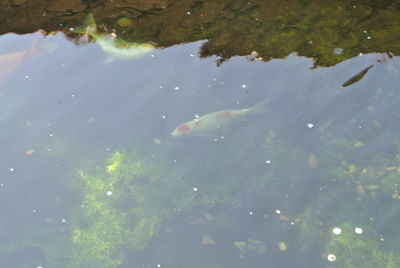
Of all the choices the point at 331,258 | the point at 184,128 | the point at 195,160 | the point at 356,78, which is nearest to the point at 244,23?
the point at 356,78

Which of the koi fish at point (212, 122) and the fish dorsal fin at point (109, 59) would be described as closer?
the koi fish at point (212, 122)

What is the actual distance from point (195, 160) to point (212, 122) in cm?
39

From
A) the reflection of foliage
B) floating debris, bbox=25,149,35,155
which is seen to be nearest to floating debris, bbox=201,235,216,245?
floating debris, bbox=25,149,35,155

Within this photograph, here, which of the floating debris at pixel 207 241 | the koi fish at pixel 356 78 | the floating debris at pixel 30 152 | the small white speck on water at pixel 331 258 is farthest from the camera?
the koi fish at pixel 356 78

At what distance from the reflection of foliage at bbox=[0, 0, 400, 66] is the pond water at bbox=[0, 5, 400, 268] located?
0.14m

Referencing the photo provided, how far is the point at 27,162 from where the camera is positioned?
3844 millimetres

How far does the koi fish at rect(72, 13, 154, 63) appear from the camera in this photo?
470 centimetres

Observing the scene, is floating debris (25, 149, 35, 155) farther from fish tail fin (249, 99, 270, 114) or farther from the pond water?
fish tail fin (249, 99, 270, 114)

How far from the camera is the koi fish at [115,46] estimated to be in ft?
15.4

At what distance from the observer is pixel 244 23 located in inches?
191

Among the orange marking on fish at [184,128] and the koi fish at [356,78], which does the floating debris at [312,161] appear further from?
the orange marking on fish at [184,128]

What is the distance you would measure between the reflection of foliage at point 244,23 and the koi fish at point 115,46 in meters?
0.09

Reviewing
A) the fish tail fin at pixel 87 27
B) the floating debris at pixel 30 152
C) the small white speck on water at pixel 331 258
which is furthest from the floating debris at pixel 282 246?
the fish tail fin at pixel 87 27

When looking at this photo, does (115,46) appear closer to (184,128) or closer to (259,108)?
(184,128)
